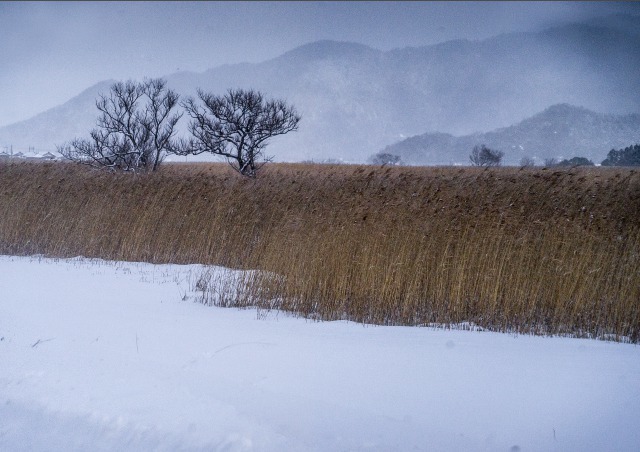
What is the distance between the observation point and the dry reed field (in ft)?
19.8

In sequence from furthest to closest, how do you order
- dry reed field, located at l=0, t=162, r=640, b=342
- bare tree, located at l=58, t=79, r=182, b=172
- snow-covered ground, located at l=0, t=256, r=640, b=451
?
bare tree, located at l=58, t=79, r=182, b=172 → dry reed field, located at l=0, t=162, r=640, b=342 → snow-covered ground, located at l=0, t=256, r=640, b=451

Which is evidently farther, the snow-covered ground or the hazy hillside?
the hazy hillside

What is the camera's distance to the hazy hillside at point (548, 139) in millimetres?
31203

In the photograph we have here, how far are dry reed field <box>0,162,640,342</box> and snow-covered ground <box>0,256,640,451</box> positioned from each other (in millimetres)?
735

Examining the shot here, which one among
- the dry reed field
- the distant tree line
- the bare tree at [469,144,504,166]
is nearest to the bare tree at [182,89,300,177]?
the distant tree line

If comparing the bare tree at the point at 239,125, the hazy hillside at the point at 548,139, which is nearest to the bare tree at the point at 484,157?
the hazy hillside at the point at 548,139

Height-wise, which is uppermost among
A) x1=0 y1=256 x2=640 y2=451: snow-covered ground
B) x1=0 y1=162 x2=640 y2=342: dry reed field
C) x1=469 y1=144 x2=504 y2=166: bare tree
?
x1=469 y1=144 x2=504 y2=166: bare tree

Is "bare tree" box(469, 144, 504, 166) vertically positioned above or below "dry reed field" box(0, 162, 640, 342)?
above

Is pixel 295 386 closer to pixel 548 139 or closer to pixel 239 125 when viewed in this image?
pixel 239 125

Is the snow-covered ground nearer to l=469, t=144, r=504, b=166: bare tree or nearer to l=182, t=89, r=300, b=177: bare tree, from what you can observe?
l=182, t=89, r=300, b=177: bare tree

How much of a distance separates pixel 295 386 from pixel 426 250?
3074 mm

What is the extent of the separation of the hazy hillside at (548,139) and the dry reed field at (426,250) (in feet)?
45.3

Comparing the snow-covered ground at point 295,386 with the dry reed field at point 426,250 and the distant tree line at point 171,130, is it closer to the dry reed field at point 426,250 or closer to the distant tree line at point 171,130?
the dry reed field at point 426,250

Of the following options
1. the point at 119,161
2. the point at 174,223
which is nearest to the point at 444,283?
→ the point at 174,223
